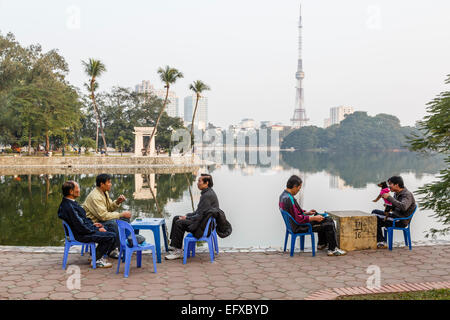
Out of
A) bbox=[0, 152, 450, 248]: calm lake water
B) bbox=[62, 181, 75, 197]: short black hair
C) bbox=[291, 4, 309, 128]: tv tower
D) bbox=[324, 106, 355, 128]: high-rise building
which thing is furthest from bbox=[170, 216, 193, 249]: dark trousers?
bbox=[324, 106, 355, 128]: high-rise building

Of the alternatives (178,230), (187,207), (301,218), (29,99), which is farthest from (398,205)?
(29,99)

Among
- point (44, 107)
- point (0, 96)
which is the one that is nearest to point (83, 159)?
point (44, 107)

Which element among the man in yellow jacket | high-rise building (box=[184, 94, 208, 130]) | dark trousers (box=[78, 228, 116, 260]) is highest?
high-rise building (box=[184, 94, 208, 130])

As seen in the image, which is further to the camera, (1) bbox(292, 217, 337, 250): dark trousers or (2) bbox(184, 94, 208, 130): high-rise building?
(2) bbox(184, 94, 208, 130): high-rise building

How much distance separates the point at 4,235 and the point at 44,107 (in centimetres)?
2971

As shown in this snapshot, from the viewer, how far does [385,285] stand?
4348mm

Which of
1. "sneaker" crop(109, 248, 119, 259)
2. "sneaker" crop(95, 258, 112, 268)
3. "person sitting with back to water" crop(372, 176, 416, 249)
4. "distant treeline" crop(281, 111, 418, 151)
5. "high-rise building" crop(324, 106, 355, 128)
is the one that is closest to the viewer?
"sneaker" crop(95, 258, 112, 268)

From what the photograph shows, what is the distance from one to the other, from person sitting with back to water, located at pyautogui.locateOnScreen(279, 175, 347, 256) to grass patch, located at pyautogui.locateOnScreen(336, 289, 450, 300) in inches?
63.5

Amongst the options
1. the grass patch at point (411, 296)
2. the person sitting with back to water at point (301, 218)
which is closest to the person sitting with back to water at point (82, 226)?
the person sitting with back to water at point (301, 218)

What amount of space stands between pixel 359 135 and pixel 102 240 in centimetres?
10229

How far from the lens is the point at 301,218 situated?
554 centimetres

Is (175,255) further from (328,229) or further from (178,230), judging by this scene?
(328,229)

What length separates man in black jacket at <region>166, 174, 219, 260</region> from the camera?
5324 millimetres
